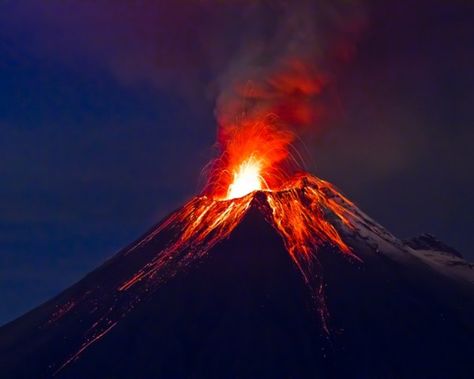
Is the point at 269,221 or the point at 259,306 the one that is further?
the point at 269,221

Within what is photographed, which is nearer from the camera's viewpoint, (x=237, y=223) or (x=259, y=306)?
(x=259, y=306)

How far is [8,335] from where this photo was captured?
8862 centimetres

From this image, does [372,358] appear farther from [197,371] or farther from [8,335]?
[8,335]

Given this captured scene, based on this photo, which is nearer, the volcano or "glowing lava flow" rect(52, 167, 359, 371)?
the volcano

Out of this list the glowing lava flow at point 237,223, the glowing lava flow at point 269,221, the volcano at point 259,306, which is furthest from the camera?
the glowing lava flow at point 269,221

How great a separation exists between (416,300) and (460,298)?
6129mm

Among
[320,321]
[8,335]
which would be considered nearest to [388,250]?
[320,321]

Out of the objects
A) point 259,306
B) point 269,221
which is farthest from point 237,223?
point 259,306

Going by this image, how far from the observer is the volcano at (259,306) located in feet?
236

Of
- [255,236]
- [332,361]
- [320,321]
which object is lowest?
[332,361]

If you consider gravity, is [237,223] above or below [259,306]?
above

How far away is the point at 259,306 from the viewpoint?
253 feet

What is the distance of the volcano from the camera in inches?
2827

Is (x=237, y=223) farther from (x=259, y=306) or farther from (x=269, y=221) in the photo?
(x=259, y=306)
